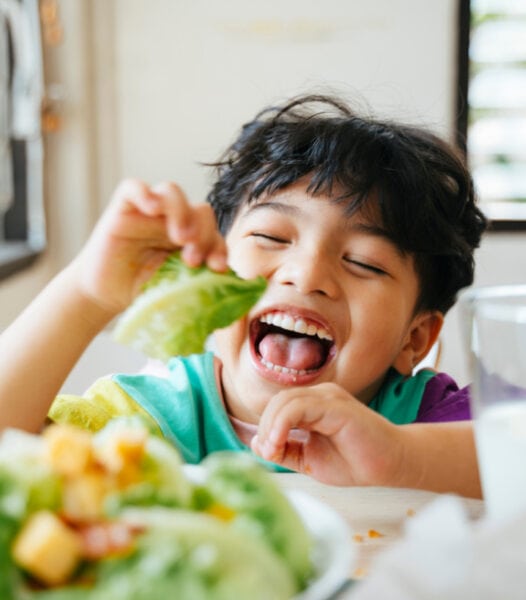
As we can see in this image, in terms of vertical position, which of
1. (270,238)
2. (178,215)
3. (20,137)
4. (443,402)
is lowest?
(443,402)

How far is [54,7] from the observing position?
2.88m

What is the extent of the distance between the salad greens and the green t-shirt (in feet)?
1.06

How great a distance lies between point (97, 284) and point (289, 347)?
366 mm

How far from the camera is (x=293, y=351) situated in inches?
43.9

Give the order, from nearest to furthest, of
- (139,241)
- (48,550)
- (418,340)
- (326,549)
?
(48,550)
(326,549)
(139,241)
(418,340)

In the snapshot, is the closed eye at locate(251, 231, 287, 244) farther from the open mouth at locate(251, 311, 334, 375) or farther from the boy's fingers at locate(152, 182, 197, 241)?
the boy's fingers at locate(152, 182, 197, 241)

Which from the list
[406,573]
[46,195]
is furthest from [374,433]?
[46,195]

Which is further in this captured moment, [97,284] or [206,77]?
[206,77]

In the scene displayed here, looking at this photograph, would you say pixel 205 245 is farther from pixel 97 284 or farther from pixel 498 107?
pixel 498 107

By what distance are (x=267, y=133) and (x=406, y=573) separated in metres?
0.99

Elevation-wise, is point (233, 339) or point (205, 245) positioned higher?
point (205, 245)

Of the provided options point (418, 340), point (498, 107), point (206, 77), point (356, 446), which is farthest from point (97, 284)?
point (498, 107)

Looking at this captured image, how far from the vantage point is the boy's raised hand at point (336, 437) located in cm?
80

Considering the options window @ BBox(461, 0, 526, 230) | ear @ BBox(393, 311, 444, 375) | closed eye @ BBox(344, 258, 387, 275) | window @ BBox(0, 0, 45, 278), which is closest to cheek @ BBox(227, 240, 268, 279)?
closed eye @ BBox(344, 258, 387, 275)
